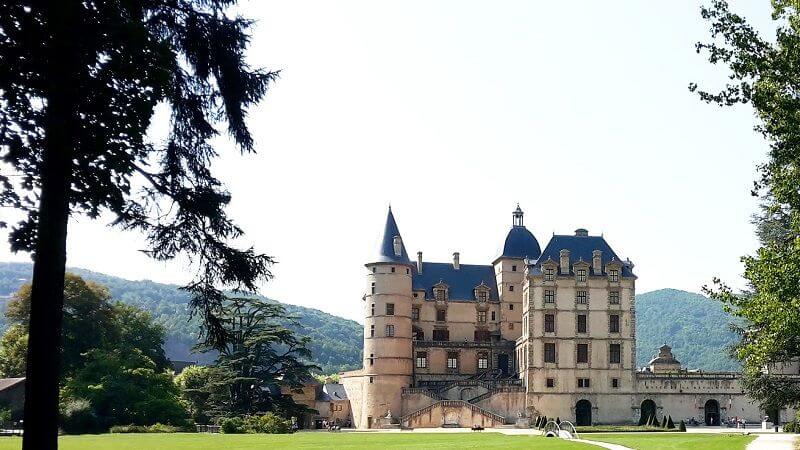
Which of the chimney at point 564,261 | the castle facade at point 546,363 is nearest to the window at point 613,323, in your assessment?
the castle facade at point 546,363

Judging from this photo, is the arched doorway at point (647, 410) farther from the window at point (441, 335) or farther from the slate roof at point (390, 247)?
the slate roof at point (390, 247)

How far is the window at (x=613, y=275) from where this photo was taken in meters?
67.8

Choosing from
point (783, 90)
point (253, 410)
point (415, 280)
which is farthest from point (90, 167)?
point (415, 280)

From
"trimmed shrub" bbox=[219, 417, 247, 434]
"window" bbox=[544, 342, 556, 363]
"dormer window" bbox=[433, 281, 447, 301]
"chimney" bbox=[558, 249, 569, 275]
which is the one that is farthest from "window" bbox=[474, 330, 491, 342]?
"trimmed shrub" bbox=[219, 417, 247, 434]

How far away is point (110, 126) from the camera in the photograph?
11336 mm

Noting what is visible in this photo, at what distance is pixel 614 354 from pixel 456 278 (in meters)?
14.5

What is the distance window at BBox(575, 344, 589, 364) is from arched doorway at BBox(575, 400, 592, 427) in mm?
2848

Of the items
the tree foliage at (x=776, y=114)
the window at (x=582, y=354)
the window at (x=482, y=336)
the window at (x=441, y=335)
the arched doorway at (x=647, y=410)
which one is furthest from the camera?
the window at (x=482, y=336)

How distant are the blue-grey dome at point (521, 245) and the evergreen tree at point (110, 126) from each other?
6222 cm

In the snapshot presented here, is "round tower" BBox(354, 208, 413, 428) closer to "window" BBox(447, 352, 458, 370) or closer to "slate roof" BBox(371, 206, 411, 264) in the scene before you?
"slate roof" BBox(371, 206, 411, 264)

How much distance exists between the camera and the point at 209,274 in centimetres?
1288

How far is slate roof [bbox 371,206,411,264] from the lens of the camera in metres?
69.4

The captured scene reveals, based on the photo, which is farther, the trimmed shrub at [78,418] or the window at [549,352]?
the window at [549,352]

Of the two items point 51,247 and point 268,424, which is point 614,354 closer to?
point 268,424
